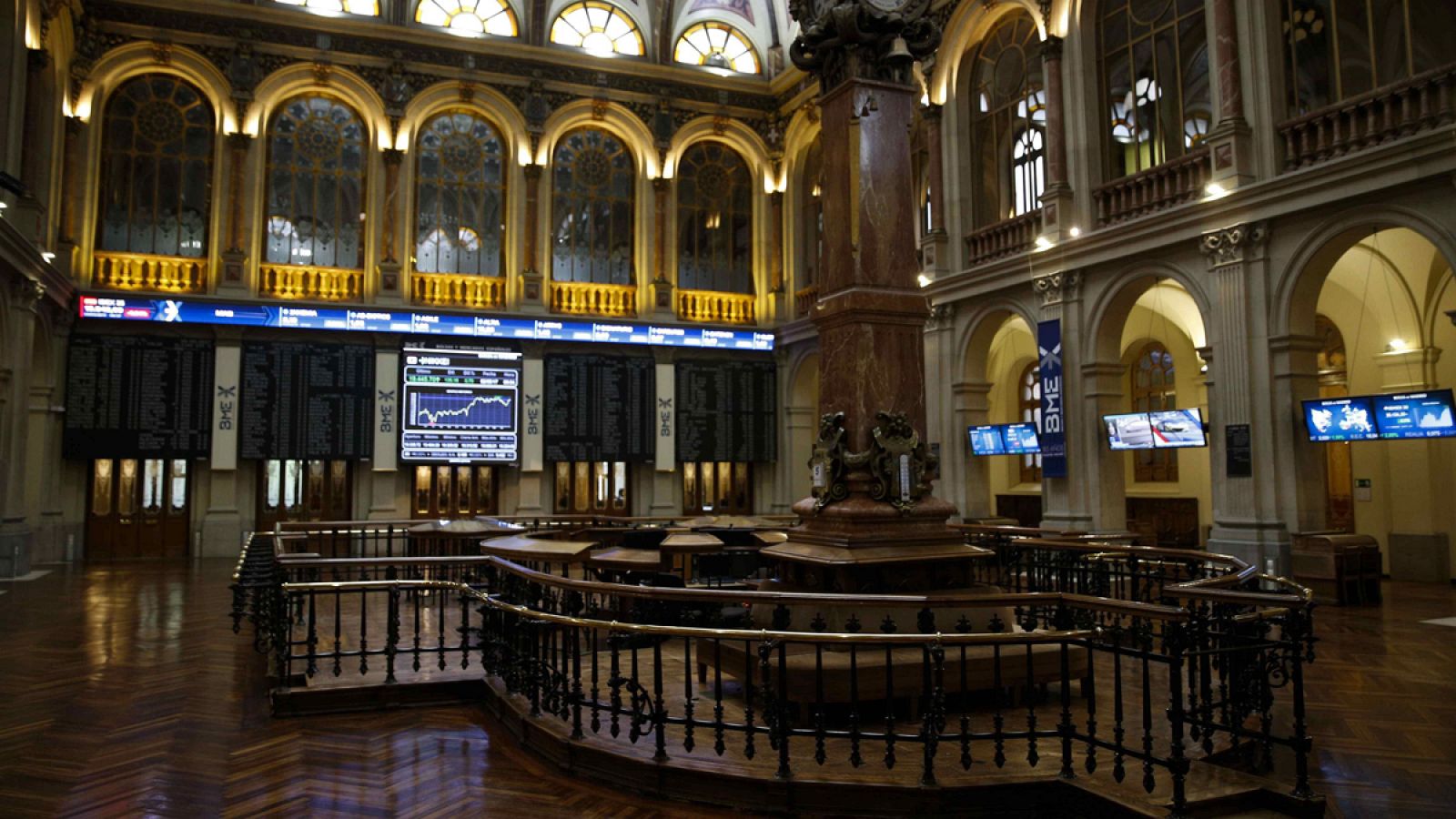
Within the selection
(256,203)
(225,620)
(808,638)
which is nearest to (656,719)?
(808,638)

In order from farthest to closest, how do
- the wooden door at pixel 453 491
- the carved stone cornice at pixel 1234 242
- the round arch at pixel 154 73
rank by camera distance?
1. the wooden door at pixel 453 491
2. the round arch at pixel 154 73
3. the carved stone cornice at pixel 1234 242

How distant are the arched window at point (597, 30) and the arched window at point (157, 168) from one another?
7550mm

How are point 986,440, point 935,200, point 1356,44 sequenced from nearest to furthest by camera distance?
1. point 1356,44
2. point 986,440
3. point 935,200

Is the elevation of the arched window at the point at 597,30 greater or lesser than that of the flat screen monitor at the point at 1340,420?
greater

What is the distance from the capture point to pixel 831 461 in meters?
6.38

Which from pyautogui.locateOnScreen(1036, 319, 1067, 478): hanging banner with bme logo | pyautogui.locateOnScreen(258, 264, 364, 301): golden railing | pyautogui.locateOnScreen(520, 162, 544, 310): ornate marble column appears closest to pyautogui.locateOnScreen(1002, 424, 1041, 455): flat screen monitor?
pyautogui.locateOnScreen(1036, 319, 1067, 478): hanging banner with bme logo

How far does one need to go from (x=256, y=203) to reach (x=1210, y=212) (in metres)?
16.8

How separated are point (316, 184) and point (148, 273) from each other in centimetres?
353

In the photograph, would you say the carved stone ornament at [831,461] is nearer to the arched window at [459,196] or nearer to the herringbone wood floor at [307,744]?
the herringbone wood floor at [307,744]

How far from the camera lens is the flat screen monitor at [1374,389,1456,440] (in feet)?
33.0

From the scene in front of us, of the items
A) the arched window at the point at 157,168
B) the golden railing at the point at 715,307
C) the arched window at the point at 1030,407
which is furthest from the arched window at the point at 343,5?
the arched window at the point at 1030,407

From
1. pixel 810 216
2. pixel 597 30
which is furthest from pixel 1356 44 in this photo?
pixel 597 30

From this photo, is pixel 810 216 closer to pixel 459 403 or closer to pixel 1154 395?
pixel 1154 395

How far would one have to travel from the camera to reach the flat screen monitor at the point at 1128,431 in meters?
13.2
